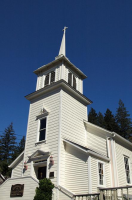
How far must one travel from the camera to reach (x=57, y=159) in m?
13.1

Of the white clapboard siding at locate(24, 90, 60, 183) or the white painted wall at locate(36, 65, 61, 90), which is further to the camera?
the white painted wall at locate(36, 65, 61, 90)

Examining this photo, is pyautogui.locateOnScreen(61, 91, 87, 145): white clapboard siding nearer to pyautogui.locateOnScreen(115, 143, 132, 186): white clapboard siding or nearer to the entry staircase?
pyautogui.locateOnScreen(115, 143, 132, 186): white clapboard siding

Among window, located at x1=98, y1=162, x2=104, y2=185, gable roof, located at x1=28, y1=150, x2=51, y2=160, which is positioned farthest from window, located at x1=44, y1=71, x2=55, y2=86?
window, located at x1=98, y1=162, x2=104, y2=185

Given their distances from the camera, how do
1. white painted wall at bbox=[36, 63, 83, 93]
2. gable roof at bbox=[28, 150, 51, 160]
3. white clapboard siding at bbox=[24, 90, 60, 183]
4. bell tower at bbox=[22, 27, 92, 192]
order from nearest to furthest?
bell tower at bbox=[22, 27, 92, 192]
gable roof at bbox=[28, 150, 51, 160]
white clapboard siding at bbox=[24, 90, 60, 183]
white painted wall at bbox=[36, 63, 83, 93]

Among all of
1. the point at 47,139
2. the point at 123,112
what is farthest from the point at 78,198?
the point at 123,112

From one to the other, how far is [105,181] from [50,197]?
4.04 m

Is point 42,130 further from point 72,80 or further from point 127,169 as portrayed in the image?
point 127,169

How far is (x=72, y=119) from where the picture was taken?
627 inches

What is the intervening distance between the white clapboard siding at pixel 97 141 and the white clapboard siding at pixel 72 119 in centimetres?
59

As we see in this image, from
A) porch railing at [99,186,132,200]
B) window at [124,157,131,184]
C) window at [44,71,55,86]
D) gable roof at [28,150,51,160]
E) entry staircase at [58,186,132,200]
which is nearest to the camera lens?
porch railing at [99,186,132,200]

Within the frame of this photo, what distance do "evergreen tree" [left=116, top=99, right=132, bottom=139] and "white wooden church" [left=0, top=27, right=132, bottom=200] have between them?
91.6 feet

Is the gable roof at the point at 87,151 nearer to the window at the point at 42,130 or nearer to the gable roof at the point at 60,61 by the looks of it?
the window at the point at 42,130

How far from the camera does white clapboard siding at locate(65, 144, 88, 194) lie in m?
12.1

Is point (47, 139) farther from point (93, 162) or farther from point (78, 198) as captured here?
point (78, 198)
